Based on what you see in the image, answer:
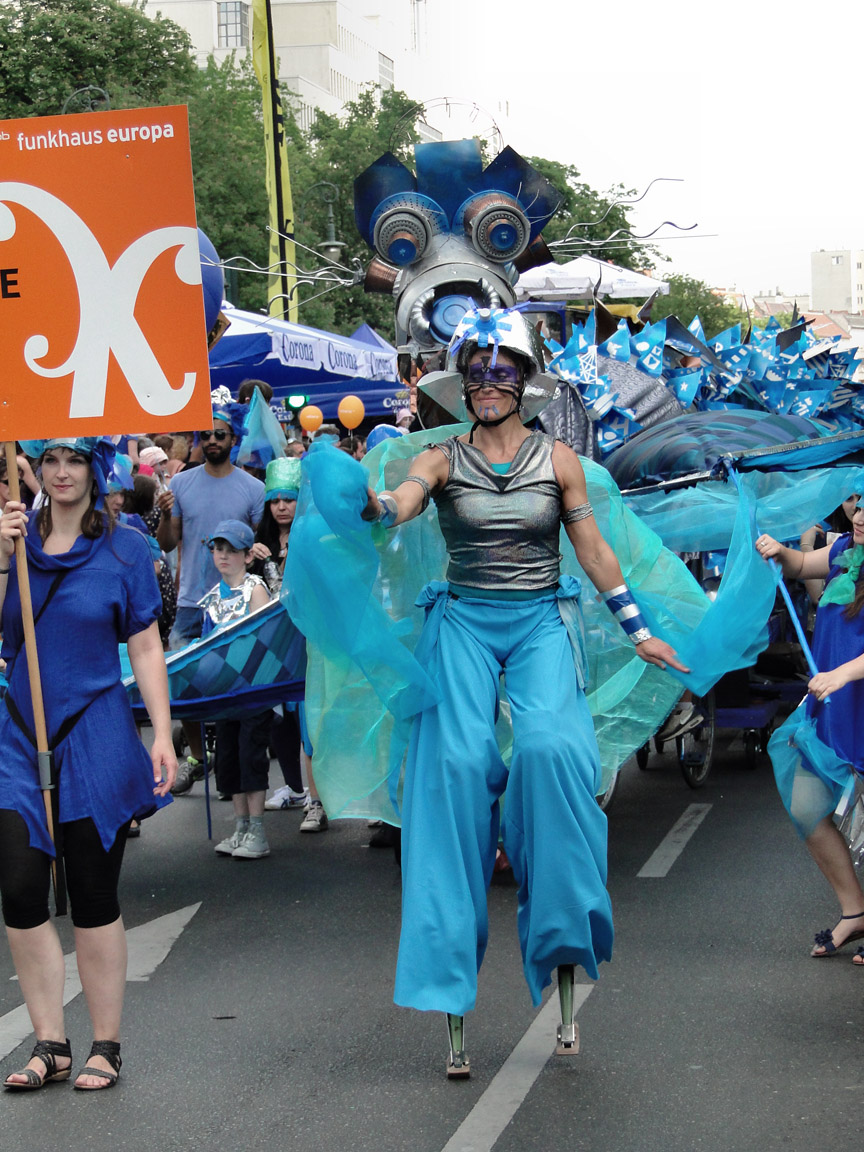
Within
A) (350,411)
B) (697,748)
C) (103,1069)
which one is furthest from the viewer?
(350,411)

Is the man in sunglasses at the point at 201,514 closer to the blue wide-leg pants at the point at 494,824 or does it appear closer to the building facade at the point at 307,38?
the blue wide-leg pants at the point at 494,824

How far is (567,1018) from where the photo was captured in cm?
471

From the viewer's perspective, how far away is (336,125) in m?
55.0

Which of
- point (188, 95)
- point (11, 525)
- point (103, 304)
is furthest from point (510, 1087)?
point (188, 95)

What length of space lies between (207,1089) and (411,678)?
1.32m

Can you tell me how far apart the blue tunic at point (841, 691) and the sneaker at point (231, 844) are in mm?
3019

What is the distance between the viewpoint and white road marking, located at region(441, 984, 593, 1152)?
13.7ft

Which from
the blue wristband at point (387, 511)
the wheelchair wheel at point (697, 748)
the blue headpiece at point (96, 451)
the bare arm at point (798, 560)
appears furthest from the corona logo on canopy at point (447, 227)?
the blue wristband at point (387, 511)

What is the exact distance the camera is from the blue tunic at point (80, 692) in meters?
4.62

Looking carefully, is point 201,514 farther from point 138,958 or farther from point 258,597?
point 138,958

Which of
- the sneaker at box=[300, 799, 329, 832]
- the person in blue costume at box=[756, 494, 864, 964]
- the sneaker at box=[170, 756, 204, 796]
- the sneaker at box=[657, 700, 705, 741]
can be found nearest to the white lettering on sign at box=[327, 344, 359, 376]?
the sneaker at box=[170, 756, 204, 796]

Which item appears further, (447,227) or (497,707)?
(447,227)

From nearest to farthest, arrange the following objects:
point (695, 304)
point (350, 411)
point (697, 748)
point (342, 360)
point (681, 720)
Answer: point (681, 720), point (697, 748), point (350, 411), point (342, 360), point (695, 304)

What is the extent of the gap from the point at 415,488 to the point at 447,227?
5987mm
